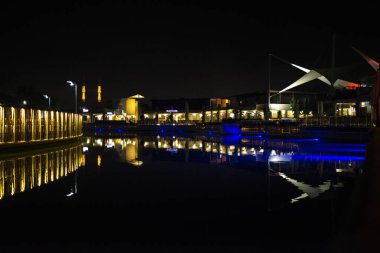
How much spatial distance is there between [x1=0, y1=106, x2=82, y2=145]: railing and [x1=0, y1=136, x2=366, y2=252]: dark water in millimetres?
5584

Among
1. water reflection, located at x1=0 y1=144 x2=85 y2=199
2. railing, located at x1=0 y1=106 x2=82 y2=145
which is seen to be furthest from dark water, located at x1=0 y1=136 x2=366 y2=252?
railing, located at x1=0 y1=106 x2=82 y2=145

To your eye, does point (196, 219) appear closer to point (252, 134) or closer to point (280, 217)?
point (280, 217)

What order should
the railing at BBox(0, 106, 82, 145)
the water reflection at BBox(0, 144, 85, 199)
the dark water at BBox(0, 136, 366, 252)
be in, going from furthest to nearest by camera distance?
1. the railing at BBox(0, 106, 82, 145)
2. the water reflection at BBox(0, 144, 85, 199)
3. the dark water at BBox(0, 136, 366, 252)

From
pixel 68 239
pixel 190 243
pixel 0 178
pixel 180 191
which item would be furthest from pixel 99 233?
pixel 0 178

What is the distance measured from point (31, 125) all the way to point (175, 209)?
1378 centimetres

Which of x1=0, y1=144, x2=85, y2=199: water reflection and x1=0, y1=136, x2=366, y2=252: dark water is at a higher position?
x1=0, y1=144, x2=85, y2=199: water reflection

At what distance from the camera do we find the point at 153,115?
74500mm

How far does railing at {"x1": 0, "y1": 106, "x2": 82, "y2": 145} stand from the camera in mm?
15328

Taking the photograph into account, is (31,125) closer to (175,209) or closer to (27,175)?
(27,175)

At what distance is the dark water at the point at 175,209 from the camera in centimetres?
407

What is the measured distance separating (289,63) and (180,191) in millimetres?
36028

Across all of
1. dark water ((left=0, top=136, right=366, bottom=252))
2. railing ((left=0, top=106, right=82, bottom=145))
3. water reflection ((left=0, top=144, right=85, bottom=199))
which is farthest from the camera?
railing ((left=0, top=106, right=82, bottom=145))

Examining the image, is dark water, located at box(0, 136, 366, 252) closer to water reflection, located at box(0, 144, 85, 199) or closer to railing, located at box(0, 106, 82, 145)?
water reflection, located at box(0, 144, 85, 199)

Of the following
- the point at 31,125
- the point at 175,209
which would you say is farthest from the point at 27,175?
the point at 31,125
